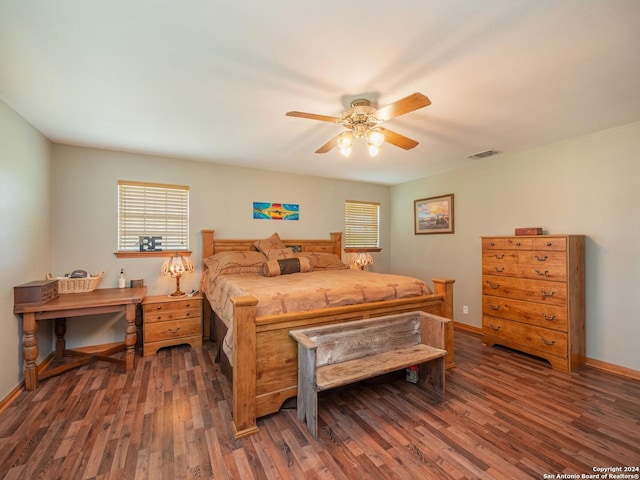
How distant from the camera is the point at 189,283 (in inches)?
154

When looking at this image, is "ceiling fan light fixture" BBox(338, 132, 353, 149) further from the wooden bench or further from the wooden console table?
the wooden console table

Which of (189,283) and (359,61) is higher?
(359,61)

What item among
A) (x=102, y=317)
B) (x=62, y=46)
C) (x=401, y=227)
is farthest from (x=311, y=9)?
(x=401, y=227)

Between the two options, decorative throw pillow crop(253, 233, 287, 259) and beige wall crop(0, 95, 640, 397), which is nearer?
beige wall crop(0, 95, 640, 397)

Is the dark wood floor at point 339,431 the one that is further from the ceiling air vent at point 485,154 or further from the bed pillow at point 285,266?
the ceiling air vent at point 485,154

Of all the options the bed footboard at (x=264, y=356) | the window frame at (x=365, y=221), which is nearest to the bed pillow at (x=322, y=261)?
the window frame at (x=365, y=221)

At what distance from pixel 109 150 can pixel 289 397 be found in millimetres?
3613

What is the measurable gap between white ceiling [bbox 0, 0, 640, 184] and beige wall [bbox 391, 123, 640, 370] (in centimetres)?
37

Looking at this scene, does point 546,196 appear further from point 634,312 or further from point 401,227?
point 401,227

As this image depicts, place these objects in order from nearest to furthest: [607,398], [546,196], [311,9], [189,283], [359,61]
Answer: [311,9], [359,61], [607,398], [546,196], [189,283]

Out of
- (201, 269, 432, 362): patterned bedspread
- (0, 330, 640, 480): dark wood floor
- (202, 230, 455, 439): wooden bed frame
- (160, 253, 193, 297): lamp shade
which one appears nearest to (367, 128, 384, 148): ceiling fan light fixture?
(201, 269, 432, 362): patterned bedspread

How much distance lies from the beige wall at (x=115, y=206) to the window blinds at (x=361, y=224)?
0.74 m

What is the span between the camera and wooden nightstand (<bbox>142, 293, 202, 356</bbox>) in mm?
3250

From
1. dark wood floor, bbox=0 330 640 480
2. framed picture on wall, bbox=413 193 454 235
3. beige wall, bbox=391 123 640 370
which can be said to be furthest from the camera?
framed picture on wall, bbox=413 193 454 235
